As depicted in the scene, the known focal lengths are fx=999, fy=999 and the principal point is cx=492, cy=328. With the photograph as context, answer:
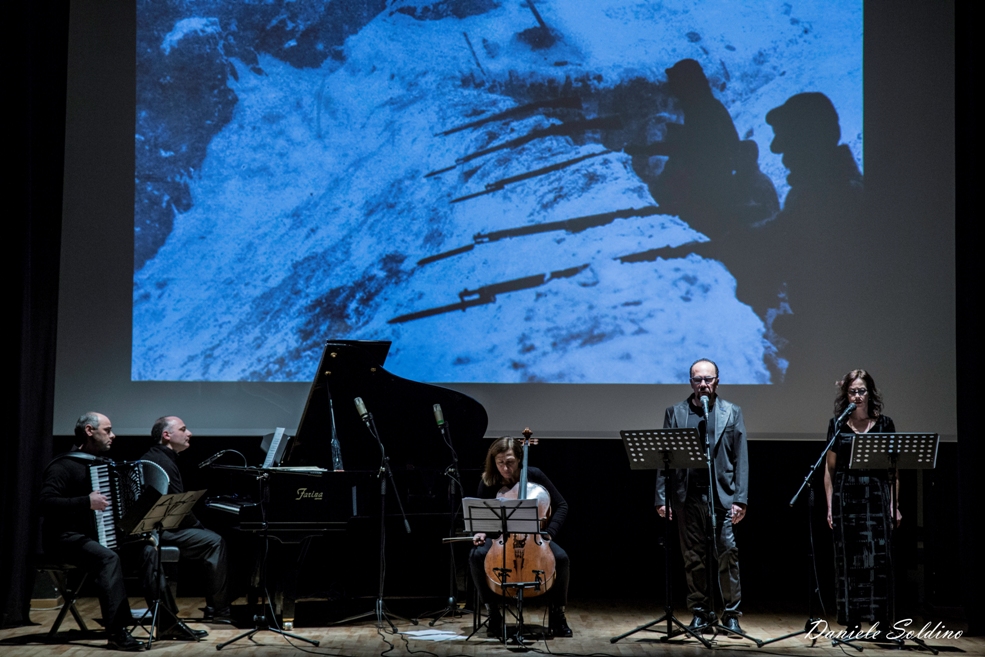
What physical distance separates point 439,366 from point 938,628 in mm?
3420

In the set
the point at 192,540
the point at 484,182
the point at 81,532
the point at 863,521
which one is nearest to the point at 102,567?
the point at 81,532

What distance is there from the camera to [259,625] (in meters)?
5.59

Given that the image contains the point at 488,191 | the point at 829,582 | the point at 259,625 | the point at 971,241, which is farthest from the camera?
the point at 829,582

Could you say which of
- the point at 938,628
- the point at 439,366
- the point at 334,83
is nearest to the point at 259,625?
the point at 439,366

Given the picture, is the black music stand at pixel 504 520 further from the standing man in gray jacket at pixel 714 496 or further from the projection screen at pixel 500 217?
the projection screen at pixel 500 217

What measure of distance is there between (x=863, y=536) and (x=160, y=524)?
387cm

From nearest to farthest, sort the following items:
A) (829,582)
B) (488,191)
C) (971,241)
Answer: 1. (971,241)
2. (488,191)
3. (829,582)

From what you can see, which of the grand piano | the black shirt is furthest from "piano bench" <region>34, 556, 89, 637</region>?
the black shirt

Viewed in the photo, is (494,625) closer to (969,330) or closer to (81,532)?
(81,532)

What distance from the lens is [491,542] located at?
5.60 m

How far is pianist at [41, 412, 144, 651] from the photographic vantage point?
17.9 feet

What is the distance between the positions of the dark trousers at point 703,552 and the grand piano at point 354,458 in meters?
1.33

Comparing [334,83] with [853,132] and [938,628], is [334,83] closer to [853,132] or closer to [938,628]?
[853,132]

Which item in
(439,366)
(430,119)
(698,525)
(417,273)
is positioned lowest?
(698,525)
